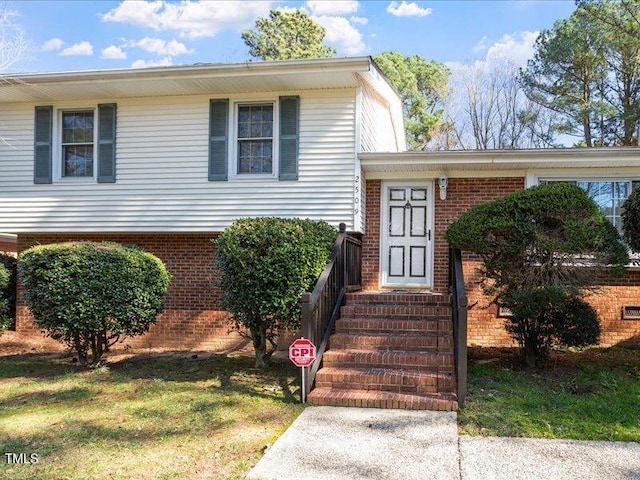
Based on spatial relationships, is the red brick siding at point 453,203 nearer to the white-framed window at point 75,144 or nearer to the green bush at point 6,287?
the white-framed window at point 75,144

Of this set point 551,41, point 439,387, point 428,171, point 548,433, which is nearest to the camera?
point 548,433

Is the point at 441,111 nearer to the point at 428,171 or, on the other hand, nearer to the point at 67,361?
the point at 428,171

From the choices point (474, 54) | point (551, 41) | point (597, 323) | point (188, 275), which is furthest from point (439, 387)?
point (474, 54)

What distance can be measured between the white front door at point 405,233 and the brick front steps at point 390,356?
186cm

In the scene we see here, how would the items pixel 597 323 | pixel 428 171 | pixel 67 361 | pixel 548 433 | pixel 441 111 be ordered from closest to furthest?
pixel 548 433
pixel 597 323
pixel 67 361
pixel 428 171
pixel 441 111

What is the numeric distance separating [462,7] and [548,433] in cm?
2034

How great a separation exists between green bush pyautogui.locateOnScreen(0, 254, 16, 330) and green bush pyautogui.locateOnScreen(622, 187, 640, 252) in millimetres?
9477

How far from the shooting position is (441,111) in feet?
87.6

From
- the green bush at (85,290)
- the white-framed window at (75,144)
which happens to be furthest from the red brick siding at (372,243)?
the white-framed window at (75,144)

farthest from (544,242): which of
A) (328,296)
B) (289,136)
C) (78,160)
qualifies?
(78,160)

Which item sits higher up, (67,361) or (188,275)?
(188,275)

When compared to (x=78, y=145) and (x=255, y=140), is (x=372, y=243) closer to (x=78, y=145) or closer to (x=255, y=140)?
(x=255, y=140)

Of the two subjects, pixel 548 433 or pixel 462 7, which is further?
pixel 462 7

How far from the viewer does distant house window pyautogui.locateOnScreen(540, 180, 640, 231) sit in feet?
29.0
